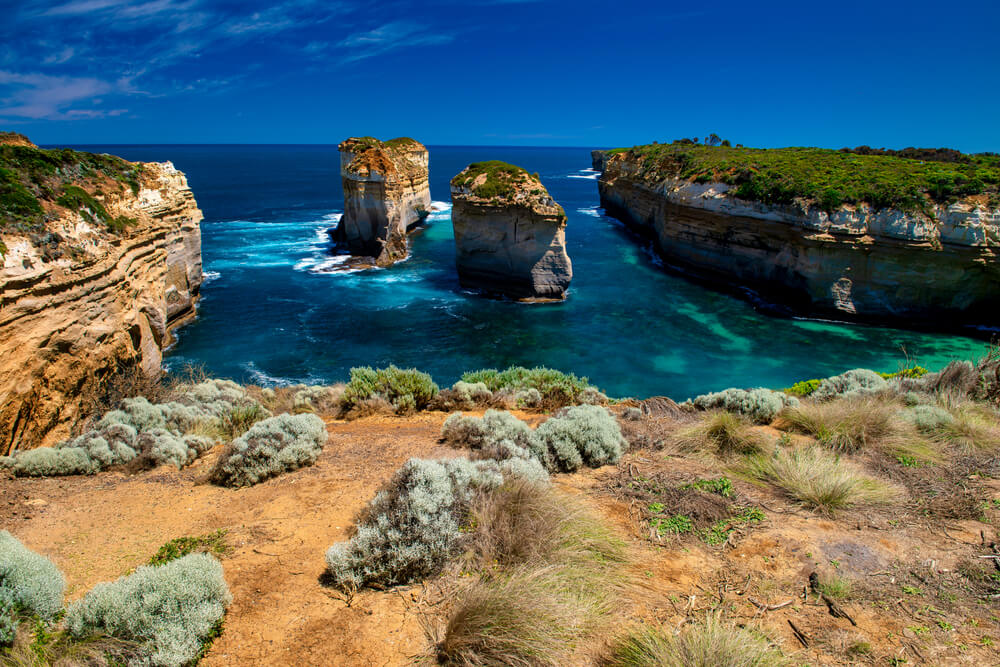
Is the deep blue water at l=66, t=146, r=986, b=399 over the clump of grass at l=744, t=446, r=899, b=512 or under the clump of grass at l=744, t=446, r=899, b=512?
under

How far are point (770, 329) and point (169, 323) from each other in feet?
92.8

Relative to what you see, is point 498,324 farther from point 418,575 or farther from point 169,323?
point 418,575

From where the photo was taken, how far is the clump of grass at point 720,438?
670 cm

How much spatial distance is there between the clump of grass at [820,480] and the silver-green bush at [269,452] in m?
5.52

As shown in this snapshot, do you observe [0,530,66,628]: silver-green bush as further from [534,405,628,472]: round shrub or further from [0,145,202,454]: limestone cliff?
[0,145,202,454]: limestone cliff

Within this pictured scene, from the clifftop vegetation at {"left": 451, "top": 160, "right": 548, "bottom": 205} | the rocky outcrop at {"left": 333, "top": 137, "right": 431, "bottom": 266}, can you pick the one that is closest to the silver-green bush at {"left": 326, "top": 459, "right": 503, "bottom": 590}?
the clifftop vegetation at {"left": 451, "top": 160, "right": 548, "bottom": 205}

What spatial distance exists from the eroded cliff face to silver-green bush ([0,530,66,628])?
3074 centimetres

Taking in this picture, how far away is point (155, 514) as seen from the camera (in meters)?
5.55

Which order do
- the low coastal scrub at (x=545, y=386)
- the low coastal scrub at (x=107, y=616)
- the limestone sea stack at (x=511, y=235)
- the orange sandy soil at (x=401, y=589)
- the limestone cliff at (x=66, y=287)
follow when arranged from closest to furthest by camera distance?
the low coastal scrub at (x=107, y=616)
the orange sandy soil at (x=401, y=589)
the limestone cliff at (x=66, y=287)
the low coastal scrub at (x=545, y=386)
the limestone sea stack at (x=511, y=235)

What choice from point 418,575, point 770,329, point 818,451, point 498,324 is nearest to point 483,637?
point 418,575

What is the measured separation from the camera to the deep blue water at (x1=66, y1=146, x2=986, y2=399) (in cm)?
2102

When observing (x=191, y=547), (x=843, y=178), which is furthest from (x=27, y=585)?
(x=843, y=178)

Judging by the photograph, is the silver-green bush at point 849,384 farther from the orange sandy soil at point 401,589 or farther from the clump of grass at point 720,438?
the orange sandy soil at point 401,589

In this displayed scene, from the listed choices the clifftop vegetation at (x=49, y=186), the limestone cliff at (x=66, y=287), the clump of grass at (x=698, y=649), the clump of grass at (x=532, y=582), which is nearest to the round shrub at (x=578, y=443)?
the clump of grass at (x=532, y=582)
